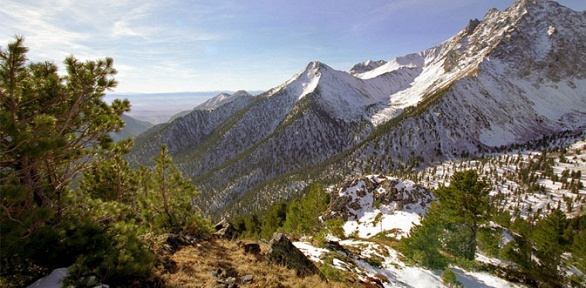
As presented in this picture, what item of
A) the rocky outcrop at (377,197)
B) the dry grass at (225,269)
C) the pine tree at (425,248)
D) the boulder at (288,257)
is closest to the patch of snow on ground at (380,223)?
the rocky outcrop at (377,197)

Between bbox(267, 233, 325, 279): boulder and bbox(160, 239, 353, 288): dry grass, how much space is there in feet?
1.73

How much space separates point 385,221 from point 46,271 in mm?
56904

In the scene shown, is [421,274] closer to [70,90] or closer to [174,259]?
[174,259]

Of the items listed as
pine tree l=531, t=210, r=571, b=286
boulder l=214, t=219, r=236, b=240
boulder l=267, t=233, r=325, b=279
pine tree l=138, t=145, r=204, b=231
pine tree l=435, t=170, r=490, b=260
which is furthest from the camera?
pine tree l=531, t=210, r=571, b=286

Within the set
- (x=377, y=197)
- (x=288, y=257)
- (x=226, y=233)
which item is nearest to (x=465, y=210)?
(x=288, y=257)

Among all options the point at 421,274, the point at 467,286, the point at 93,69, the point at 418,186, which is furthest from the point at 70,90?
the point at 418,186

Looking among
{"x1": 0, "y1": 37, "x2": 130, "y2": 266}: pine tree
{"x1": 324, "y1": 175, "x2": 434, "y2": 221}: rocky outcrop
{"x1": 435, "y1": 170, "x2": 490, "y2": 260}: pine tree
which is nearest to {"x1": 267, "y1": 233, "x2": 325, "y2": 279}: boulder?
{"x1": 0, "y1": 37, "x2": 130, "y2": 266}: pine tree

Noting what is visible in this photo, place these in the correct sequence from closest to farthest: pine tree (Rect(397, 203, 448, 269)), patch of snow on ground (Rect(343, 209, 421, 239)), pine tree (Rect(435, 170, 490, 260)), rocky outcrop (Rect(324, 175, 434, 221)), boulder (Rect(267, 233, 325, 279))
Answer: boulder (Rect(267, 233, 325, 279)), pine tree (Rect(397, 203, 448, 269)), pine tree (Rect(435, 170, 490, 260)), patch of snow on ground (Rect(343, 209, 421, 239)), rocky outcrop (Rect(324, 175, 434, 221))

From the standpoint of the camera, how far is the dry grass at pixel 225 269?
10016 millimetres

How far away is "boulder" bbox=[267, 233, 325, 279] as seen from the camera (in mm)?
13688

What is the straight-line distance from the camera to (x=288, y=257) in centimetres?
1410

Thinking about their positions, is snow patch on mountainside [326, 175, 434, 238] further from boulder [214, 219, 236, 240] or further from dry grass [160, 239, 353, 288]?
dry grass [160, 239, 353, 288]

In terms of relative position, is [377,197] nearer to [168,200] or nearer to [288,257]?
[288,257]

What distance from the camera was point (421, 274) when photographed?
21.1 meters
